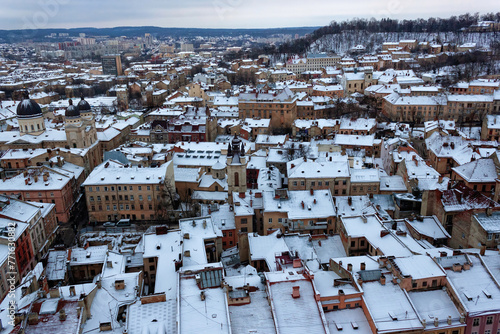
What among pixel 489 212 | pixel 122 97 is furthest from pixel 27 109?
pixel 122 97

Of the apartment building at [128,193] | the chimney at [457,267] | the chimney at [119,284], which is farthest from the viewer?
the apartment building at [128,193]

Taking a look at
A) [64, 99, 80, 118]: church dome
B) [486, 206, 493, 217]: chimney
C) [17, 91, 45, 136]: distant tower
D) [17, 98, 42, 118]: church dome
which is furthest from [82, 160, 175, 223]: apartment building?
[486, 206, 493, 217]: chimney

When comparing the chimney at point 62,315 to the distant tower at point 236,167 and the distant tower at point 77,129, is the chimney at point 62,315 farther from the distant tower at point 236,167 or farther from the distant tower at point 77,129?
the distant tower at point 77,129

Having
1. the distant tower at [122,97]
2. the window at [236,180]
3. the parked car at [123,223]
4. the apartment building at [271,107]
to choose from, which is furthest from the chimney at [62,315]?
the distant tower at [122,97]

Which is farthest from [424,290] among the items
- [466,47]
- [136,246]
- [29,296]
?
[466,47]

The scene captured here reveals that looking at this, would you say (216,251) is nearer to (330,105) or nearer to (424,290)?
(424,290)
